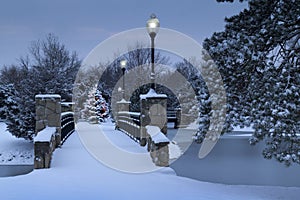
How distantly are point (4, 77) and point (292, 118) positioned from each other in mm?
40866

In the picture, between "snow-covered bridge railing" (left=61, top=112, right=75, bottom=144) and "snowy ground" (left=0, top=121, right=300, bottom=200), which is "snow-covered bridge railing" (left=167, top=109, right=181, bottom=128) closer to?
"snow-covered bridge railing" (left=61, top=112, right=75, bottom=144)

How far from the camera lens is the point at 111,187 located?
209 inches

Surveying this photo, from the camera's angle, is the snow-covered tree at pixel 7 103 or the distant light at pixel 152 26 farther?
the snow-covered tree at pixel 7 103

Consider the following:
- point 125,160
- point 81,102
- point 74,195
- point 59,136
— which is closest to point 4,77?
point 81,102

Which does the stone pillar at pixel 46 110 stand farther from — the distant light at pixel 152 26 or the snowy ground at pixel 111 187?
the distant light at pixel 152 26

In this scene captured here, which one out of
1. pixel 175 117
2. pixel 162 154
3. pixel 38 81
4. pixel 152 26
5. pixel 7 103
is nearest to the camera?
pixel 162 154

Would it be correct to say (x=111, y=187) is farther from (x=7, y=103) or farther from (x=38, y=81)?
(x=7, y=103)

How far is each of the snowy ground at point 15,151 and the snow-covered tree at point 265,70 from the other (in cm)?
1245

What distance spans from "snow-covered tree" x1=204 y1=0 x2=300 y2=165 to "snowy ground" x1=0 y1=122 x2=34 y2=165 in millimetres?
12453

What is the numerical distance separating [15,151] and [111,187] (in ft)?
43.5

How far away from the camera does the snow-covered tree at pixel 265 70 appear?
4410mm

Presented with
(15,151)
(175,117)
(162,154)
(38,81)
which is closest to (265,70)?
(162,154)

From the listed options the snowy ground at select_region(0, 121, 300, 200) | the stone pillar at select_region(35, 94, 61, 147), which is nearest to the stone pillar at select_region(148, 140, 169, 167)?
the snowy ground at select_region(0, 121, 300, 200)

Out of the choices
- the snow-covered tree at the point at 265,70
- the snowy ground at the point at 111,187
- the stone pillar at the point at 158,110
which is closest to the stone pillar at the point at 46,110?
the snowy ground at the point at 111,187
